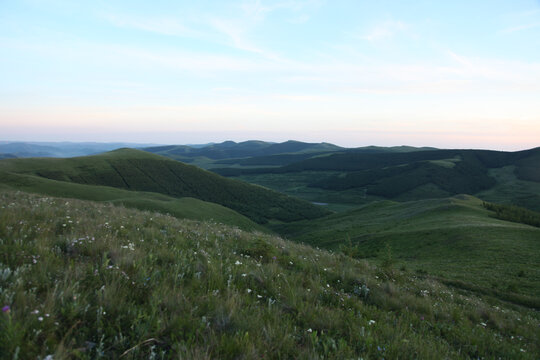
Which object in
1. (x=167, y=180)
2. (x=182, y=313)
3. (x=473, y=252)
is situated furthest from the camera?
(x=167, y=180)

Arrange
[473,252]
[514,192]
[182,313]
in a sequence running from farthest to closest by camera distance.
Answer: [514,192] → [473,252] → [182,313]

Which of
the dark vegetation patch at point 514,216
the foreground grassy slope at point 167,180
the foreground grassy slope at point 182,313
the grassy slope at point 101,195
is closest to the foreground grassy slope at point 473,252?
the foreground grassy slope at point 182,313

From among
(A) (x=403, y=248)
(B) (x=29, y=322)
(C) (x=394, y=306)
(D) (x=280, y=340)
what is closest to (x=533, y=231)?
Result: (A) (x=403, y=248)

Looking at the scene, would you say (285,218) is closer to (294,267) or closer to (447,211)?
(447,211)

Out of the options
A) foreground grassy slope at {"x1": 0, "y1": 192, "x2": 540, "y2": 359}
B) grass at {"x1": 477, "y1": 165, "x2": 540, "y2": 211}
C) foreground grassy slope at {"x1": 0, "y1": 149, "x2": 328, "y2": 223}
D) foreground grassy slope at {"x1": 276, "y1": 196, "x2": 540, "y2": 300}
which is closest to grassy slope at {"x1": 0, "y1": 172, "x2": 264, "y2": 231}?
foreground grassy slope at {"x1": 276, "y1": 196, "x2": 540, "y2": 300}

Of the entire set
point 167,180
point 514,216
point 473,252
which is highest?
point 473,252

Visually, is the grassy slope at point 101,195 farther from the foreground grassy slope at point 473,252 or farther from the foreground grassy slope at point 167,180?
the foreground grassy slope at point 167,180

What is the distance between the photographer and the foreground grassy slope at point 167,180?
11312 cm

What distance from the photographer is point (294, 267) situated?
23.5 feet

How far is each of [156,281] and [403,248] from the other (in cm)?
3774

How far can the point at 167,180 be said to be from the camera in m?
140

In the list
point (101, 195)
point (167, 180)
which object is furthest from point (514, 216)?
point (167, 180)

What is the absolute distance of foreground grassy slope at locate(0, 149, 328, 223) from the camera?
11312 centimetres

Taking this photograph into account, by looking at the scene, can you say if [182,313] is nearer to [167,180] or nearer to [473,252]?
[473,252]
